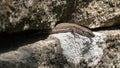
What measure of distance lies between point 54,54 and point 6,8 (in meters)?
0.41

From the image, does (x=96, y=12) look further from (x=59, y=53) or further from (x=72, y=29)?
(x=59, y=53)

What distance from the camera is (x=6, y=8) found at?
151 centimetres

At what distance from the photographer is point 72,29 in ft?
6.25

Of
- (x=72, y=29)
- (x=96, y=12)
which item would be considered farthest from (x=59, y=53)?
(x=96, y=12)

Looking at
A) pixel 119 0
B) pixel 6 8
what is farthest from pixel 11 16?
pixel 119 0

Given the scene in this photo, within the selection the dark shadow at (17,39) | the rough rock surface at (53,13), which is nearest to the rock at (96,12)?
the rough rock surface at (53,13)

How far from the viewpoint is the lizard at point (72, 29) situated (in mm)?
1860

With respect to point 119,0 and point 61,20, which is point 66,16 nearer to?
point 61,20

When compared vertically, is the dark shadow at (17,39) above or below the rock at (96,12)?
below

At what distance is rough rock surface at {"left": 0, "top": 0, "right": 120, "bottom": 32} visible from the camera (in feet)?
5.01

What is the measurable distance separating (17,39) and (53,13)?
9.7 inches

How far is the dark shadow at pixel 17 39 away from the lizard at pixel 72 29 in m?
0.09

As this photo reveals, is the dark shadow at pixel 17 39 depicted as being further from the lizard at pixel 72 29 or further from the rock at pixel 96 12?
the rock at pixel 96 12

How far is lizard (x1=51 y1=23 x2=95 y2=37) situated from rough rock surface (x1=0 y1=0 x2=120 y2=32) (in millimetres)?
29
